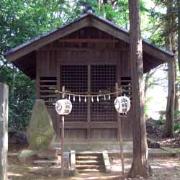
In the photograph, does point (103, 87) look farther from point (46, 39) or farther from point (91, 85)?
point (46, 39)

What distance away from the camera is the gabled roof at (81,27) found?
1516cm

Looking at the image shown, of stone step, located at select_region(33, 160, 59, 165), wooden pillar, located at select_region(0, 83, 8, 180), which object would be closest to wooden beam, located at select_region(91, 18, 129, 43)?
stone step, located at select_region(33, 160, 59, 165)

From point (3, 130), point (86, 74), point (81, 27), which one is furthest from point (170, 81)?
point (3, 130)

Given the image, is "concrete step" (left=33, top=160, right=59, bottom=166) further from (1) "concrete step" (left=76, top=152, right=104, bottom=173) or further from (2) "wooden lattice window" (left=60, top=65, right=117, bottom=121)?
(2) "wooden lattice window" (left=60, top=65, right=117, bottom=121)

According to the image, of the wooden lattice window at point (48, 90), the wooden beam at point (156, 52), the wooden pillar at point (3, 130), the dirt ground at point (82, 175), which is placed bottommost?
the dirt ground at point (82, 175)

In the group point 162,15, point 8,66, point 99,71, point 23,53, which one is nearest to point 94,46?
point 99,71

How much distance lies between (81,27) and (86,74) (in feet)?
5.69

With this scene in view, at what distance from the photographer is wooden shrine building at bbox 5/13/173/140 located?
52.1ft

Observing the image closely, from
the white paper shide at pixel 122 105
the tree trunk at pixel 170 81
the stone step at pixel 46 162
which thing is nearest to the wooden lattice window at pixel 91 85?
the stone step at pixel 46 162

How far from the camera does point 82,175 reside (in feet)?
39.5

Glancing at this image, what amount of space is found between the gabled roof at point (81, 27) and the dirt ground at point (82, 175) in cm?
370

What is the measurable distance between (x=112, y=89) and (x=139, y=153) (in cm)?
524

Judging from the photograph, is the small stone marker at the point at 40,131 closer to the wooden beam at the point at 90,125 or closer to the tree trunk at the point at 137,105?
the wooden beam at the point at 90,125

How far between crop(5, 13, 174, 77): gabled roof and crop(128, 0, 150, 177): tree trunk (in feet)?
12.1
